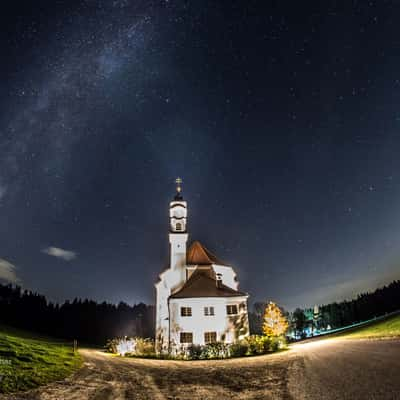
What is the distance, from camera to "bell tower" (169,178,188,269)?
37781 millimetres

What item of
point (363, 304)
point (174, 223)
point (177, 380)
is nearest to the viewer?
point (177, 380)

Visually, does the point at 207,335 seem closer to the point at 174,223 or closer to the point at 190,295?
the point at 190,295

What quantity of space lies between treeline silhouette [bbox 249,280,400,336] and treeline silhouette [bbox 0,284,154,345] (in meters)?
43.4

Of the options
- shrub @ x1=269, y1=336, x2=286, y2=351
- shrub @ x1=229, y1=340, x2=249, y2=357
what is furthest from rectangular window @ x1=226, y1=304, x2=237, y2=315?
shrub @ x1=229, y1=340, x2=249, y2=357

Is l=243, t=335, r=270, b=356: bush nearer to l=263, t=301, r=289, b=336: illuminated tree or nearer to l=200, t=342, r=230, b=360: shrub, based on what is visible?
l=200, t=342, r=230, b=360: shrub

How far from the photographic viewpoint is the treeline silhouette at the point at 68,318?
81.8 m

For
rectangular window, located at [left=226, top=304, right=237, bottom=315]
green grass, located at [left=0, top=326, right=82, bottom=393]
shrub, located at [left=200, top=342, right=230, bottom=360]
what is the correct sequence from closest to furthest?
green grass, located at [left=0, top=326, right=82, bottom=393]
shrub, located at [left=200, top=342, right=230, bottom=360]
rectangular window, located at [left=226, top=304, right=237, bottom=315]

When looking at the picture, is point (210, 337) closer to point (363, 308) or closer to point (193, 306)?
point (193, 306)

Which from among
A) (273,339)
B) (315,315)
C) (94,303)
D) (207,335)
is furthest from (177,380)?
(315,315)

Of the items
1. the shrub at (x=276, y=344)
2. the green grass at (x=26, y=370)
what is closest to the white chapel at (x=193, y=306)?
the shrub at (x=276, y=344)

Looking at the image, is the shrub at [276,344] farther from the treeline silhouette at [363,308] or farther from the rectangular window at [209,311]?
the treeline silhouette at [363,308]

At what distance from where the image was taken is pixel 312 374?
420 inches

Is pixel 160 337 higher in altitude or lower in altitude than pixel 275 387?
higher

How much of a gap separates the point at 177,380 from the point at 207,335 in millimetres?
17833
